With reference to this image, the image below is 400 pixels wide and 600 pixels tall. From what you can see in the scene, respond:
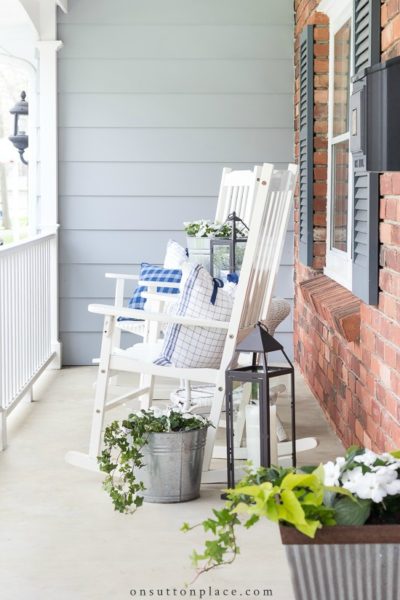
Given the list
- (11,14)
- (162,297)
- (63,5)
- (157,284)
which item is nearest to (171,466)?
(162,297)

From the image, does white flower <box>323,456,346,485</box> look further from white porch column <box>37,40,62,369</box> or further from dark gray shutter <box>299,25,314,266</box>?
white porch column <box>37,40,62,369</box>

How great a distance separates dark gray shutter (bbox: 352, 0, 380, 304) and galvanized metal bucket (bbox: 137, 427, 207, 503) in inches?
32.3

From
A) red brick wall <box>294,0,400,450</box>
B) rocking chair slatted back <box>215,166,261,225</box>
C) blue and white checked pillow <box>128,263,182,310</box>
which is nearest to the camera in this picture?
red brick wall <box>294,0,400,450</box>

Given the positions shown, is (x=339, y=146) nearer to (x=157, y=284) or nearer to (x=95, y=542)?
(x=157, y=284)

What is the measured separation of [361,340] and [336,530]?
7.80 ft

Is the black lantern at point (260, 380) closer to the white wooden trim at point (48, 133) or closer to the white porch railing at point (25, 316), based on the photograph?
the white porch railing at point (25, 316)

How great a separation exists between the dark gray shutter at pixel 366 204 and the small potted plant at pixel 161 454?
816mm

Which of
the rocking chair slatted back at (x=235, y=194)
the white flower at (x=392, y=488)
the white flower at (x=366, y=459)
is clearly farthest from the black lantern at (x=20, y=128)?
the white flower at (x=392, y=488)

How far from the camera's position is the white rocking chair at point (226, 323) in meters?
3.77

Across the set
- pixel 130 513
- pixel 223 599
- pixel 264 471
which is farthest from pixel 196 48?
pixel 264 471

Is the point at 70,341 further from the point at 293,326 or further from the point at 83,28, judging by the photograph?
the point at 83,28

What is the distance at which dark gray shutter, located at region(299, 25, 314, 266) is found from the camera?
559cm

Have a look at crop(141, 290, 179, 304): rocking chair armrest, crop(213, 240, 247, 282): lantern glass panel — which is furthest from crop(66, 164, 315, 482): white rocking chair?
crop(141, 290, 179, 304): rocking chair armrest

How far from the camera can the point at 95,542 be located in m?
3.21
